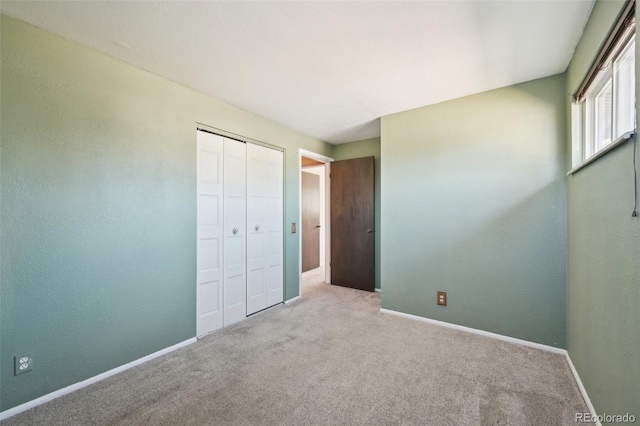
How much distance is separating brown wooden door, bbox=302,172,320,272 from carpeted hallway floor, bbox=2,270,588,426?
9.43ft

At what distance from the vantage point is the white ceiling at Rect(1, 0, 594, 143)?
155 centimetres

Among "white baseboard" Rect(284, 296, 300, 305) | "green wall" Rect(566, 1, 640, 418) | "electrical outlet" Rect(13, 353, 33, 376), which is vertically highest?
"green wall" Rect(566, 1, 640, 418)

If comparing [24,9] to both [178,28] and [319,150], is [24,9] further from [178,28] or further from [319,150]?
[319,150]

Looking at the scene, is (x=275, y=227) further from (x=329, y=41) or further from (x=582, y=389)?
(x=582, y=389)

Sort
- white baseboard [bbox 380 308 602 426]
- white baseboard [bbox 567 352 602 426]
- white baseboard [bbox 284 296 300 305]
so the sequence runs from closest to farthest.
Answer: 1. white baseboard [bbox 567 352 602 426]
2. white baseboard [bbox 380 308 602 426]
3. white baseboard [bbox 284 296 300 305]

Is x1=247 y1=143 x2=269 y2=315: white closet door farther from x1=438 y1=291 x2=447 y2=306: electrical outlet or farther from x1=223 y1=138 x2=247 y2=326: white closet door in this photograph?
x1=438 y1=291 x2=447 y2=306: electrical outlet

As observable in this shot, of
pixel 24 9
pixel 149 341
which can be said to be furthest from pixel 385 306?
pixel 24 9

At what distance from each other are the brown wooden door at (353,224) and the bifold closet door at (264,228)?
118 centimetres

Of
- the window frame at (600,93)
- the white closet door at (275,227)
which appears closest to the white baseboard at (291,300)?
the white closet door at (275,227)

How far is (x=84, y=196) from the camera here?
1889 mm

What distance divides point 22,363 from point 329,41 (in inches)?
114

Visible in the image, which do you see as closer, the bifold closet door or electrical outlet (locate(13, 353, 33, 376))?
electrical outlet (locate(13, 353, 33, 376))

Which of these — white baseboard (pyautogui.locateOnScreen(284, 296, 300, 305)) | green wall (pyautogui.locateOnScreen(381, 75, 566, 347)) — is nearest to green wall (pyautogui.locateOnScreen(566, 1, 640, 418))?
green wall (pyautogui.locateOnScreen(381, 75, 566, 347))

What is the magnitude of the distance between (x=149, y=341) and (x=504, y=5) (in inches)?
136
